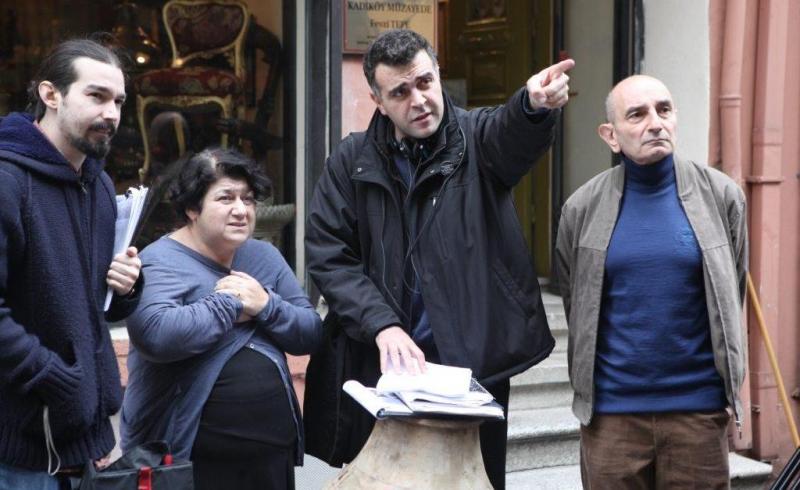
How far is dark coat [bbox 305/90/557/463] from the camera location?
370 centimetres

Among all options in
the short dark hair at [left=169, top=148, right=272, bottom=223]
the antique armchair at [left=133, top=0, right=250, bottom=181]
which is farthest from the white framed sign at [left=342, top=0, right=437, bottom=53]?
the short dark hair at [left=169, top=148, right=272, bottom=223]

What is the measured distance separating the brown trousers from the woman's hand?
1124 millimetres

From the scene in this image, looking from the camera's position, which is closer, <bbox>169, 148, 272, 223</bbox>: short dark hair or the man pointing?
the man pointing

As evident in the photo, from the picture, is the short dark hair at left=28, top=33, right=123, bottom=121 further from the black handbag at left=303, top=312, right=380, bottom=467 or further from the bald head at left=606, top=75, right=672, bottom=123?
the bald head at left=606, top=75, right=672, bottom=123

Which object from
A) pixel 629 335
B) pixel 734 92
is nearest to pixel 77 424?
pixel 629 335

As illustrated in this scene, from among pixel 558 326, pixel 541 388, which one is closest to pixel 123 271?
pixel 541 388

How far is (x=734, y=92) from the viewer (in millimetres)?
6672

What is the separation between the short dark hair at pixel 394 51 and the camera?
368 centimetres

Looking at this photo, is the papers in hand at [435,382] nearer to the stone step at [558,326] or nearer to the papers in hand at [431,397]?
the papers in hand at [431,397]

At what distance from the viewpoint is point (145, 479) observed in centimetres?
340

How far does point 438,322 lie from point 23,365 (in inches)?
46.8

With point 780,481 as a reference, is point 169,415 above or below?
above

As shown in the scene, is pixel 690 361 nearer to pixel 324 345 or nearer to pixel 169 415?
pixel 324 345

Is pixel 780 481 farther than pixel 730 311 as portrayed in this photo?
Yes
